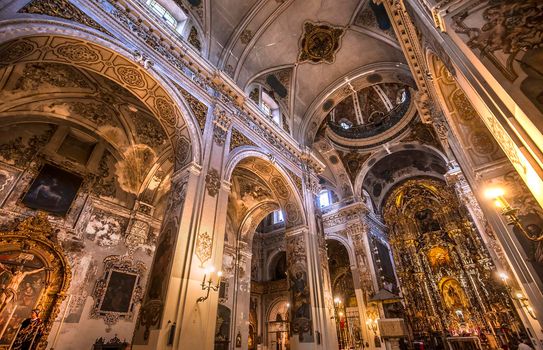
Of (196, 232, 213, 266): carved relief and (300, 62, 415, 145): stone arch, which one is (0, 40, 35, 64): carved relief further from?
(300, 62, 415, 145): stone arch

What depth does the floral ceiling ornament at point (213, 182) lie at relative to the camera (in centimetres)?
659

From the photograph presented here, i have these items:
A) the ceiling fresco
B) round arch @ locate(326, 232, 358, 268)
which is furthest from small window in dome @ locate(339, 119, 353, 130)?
round arch @ locate(326, 232, 358, 268)

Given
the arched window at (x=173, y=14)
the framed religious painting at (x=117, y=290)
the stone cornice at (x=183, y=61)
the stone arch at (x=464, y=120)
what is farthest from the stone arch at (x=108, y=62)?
the stone arch at (x=464, y=120)

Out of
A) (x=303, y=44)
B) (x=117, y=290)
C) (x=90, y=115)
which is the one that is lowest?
(x=117, y=290)

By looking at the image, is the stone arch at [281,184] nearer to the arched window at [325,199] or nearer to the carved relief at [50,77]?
the carved relief at [50,77]

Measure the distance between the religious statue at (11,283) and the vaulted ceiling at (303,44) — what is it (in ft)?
30.7

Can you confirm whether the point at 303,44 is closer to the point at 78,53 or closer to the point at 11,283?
the point at 78,53

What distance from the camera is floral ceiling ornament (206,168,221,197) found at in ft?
21.6

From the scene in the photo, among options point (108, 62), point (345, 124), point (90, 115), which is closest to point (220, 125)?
point (108, 62)

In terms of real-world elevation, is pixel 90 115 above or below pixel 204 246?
above

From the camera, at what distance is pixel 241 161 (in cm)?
931

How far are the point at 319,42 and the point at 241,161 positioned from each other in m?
7.12

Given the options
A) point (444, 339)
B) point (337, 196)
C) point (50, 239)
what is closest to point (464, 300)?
point (444, 339)

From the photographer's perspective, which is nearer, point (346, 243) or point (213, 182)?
point (213, 182)
